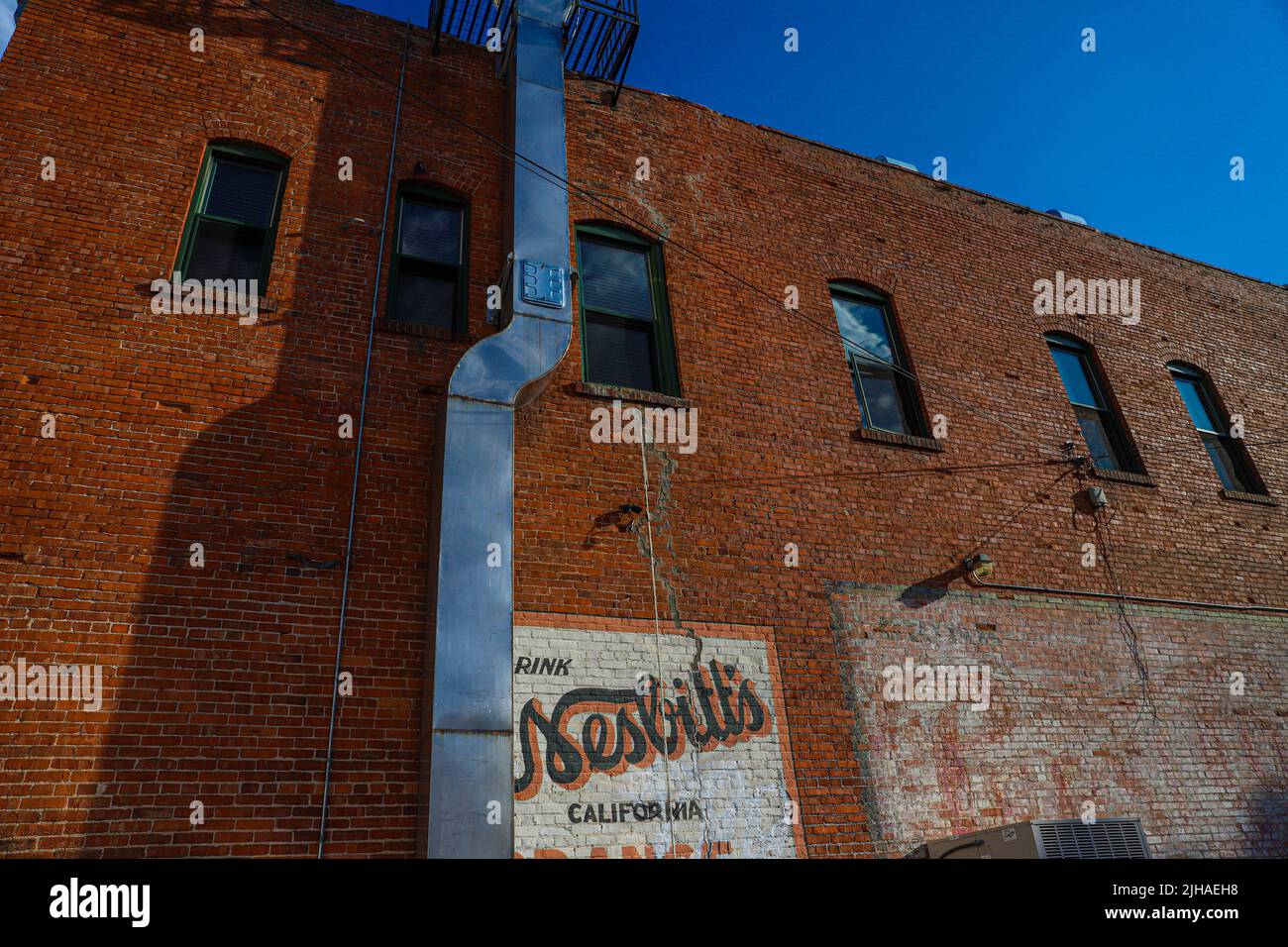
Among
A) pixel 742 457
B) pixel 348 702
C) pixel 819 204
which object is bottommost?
pixel 348 702

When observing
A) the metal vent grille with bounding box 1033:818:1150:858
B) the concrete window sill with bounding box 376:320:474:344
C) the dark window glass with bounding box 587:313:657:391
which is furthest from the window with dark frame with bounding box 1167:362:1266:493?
the concrete window sill with bounding box 376:320:474:344

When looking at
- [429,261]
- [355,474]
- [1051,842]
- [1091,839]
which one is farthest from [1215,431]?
[355,474]

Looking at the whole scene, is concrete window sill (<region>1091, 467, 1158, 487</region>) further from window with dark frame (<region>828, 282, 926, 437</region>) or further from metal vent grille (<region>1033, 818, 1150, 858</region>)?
metal vent grille (<region>1033, 818, 1150, 858</region>)

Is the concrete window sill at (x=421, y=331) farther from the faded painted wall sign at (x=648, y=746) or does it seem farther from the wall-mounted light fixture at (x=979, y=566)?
the wall-mounted light fixture at (x=979, y=566)

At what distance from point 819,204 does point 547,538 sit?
5781mm

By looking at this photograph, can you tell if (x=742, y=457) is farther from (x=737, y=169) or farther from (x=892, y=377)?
(x=737, y=169)

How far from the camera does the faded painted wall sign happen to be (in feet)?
17.4

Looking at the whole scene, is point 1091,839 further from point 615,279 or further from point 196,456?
point 196,456

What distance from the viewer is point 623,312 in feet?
25.2

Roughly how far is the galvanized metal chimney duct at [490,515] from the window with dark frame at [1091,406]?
270 inches

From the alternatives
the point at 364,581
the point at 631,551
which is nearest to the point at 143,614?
the point at 364,581

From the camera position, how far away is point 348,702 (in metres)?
5.13
